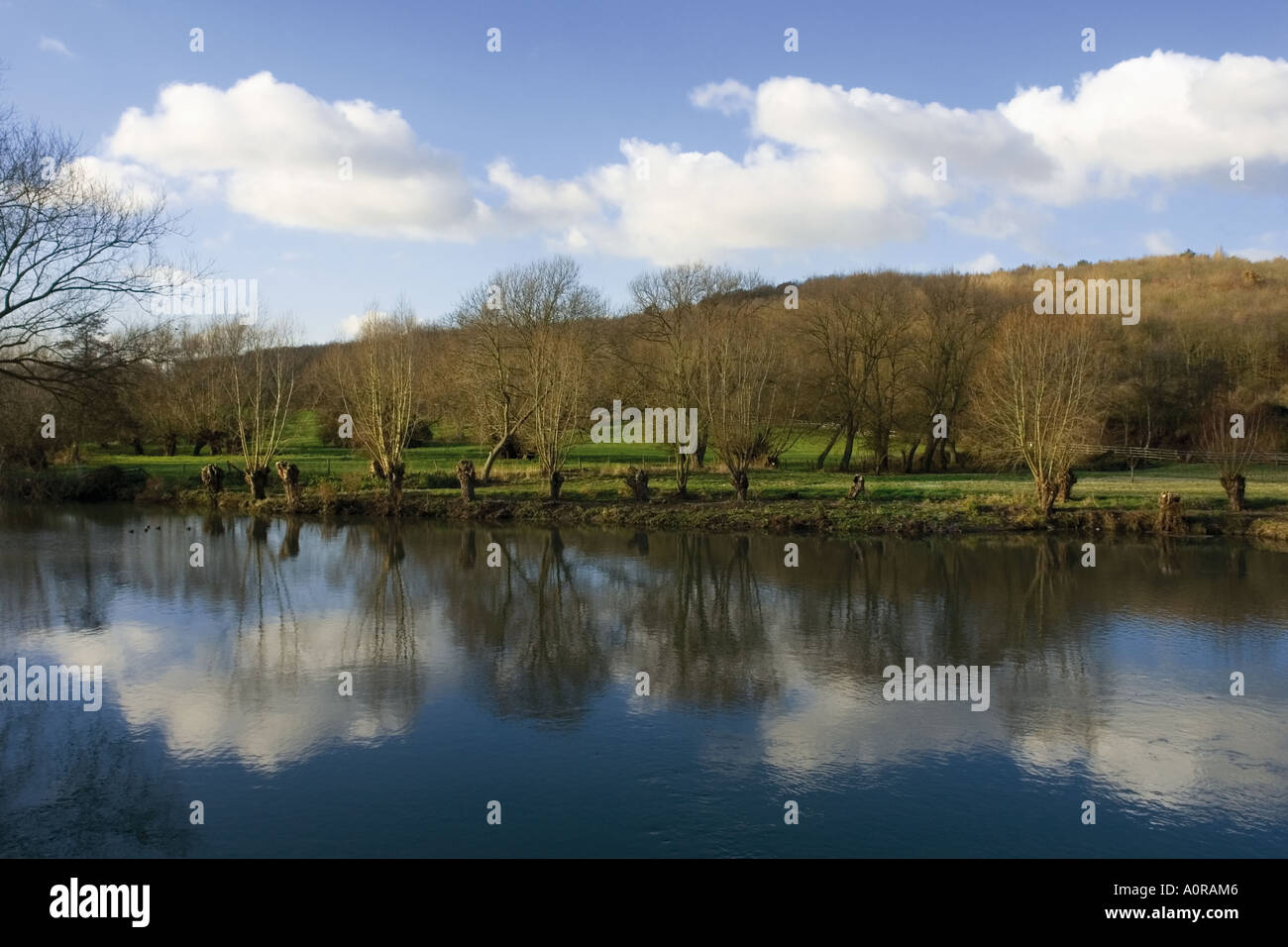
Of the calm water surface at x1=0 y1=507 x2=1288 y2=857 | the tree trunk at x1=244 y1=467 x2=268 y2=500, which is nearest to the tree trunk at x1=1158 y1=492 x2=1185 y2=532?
the calm water surface at x1=0 y1=507 x2=1288 y2=857

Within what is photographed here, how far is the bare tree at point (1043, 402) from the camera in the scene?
27.7 metres

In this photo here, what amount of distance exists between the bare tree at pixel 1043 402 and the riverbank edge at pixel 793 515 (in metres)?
1.47

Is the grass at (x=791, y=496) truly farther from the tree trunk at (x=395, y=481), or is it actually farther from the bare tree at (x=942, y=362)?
the bare tree at (x=942, y=362)

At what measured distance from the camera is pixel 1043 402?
28.7 metres

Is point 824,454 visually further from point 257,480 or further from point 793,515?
point 257,480

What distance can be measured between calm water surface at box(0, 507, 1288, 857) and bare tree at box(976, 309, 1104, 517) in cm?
728

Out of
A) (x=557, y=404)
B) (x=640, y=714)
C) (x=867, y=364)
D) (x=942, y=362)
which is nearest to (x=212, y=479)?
(x=557, y=404)

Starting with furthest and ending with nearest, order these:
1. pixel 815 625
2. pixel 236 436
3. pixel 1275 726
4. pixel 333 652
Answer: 1. pixel 236 436
2. pixel 815 625
3. pixel 333 652
4. pixel 1275 726

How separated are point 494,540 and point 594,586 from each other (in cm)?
717

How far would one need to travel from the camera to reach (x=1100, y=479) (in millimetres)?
36406

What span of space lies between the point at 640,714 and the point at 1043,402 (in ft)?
71.7
